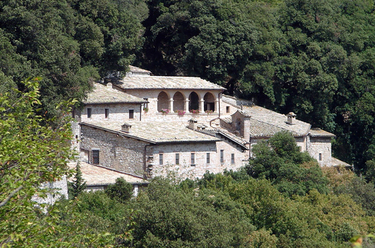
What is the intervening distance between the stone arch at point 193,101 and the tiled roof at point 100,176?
1668 cm

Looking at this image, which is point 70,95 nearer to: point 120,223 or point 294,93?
point 120,223

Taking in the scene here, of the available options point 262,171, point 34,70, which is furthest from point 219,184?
point 34,70

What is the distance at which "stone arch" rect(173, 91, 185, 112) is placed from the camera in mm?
56000

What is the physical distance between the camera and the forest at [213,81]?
63.6 ft

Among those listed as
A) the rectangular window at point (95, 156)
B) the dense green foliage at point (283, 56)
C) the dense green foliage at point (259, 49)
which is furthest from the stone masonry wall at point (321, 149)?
the rectangular window at point (95, 156)

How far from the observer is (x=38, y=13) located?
141 ft

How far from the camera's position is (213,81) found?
59.5 metres

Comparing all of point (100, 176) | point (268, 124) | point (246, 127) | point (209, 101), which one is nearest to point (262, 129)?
point (268, 124)

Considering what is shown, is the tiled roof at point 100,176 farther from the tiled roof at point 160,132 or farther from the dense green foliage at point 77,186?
the tiled roof at point 160,132

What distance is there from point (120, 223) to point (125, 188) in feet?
26.6

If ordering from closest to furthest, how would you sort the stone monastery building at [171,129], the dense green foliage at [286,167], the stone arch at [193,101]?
the stone monastery building at [171,129] < the dense green foliage at [286,167] < the stone arch at [193,101]

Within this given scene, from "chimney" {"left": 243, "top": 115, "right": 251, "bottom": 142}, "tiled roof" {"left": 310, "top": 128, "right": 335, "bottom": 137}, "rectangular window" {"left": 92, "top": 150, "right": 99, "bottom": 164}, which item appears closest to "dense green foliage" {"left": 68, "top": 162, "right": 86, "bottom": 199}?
"rectangular window" {"left": 92, "top": 150, "right": 99, "bottom": 164}

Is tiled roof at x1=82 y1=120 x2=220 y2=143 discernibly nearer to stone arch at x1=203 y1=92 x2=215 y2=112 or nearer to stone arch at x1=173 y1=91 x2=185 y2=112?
stone arch at x1=173 y1=91 x2=185 y2=112

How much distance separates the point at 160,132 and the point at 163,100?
1173cm
